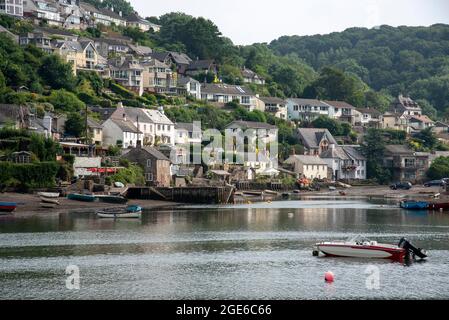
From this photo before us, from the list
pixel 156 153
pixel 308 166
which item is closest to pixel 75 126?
pixel 156 153

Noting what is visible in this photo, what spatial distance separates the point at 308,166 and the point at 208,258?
3607 inches

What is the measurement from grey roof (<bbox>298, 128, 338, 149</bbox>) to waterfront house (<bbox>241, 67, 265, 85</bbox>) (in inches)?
1196

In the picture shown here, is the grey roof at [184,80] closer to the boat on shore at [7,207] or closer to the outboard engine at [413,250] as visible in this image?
the boat on shore at [7,207]

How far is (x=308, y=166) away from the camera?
146m

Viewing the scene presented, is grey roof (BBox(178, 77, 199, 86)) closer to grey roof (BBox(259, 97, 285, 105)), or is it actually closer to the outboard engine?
grey roof (BBox(259, 97, 285, 105))

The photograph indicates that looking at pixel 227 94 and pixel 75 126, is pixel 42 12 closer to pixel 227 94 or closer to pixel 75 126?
pixel 227 94

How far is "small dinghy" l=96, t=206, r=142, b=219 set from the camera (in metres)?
81.1

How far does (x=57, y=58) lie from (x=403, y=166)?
63050 millimetres

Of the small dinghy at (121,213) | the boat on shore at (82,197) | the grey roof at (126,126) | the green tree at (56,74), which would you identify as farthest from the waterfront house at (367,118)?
the small dinghy at (121,213)

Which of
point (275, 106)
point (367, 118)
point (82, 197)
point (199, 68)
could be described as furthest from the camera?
point (367, 118)

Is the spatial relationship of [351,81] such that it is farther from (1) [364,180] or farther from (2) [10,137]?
(2) [10,137]

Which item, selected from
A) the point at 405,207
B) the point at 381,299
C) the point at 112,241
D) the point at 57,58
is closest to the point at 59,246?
the point at 112,241

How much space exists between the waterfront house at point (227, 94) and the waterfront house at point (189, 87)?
3.77 feet

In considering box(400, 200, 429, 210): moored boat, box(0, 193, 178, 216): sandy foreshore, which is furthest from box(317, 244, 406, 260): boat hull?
box(400, 200, 429, 210): moored boat
